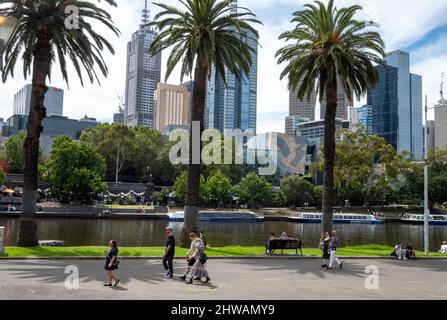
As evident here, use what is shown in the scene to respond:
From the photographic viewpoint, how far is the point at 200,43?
94.7 ft

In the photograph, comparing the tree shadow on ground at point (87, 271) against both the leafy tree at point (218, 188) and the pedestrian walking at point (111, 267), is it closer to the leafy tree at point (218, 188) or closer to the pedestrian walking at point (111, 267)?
the pedestrian walking at point (111, 267)

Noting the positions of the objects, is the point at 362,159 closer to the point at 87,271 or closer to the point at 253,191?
the point at 253,191

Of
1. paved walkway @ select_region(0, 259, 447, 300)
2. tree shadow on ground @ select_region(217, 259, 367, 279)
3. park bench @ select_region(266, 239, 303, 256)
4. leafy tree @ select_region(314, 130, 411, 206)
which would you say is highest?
leafy tree @ select_region(314, 130, 411, 206)

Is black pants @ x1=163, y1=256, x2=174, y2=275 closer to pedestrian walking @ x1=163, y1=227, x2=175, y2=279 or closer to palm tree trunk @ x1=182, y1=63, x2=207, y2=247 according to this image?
pedestrian walking @ x1=163, y1=227, x2=175, y2=279

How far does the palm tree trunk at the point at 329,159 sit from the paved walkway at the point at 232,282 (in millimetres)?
8756

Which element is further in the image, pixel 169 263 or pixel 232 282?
pixel 169 263

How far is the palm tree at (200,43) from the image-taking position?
2897 cm

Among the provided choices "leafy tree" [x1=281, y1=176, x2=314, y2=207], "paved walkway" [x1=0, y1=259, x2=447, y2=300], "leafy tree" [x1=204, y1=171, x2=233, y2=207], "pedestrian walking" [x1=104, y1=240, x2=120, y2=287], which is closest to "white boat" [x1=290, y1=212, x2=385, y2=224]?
"leafy tree" [x1=204, y1=171, x2=233, y2=207]

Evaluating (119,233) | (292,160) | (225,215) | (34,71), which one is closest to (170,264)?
(34,71)

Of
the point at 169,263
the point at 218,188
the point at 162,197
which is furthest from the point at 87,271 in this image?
the point at 162,197

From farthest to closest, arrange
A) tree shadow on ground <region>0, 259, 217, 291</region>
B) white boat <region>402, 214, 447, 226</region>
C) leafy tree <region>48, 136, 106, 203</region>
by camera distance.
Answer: white boat <region>402, 214, 447, 226</region>, leafy tree <region>48, 136, 106, 203</region>, tree shadow on ground <region>0, 259, 217, 291</region>

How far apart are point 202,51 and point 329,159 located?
11015 mm

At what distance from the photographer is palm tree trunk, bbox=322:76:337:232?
32.0 meters

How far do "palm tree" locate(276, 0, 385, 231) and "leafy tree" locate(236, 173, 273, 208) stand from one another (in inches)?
3294
